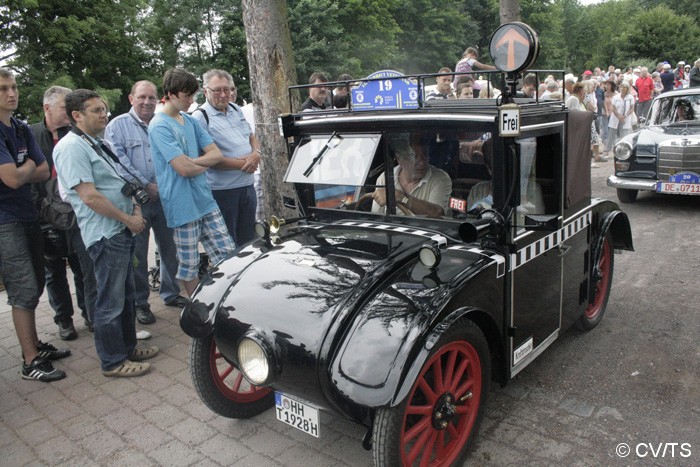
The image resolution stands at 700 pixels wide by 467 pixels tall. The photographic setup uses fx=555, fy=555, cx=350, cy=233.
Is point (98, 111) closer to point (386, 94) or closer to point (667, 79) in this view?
point (386, 94)

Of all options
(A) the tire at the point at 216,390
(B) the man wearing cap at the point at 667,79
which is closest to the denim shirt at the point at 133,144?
(A) the tire at the point at 216,390

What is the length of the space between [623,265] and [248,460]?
4914 mm

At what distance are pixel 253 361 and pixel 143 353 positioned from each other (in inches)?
85.5

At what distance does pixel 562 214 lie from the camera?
3.78 m

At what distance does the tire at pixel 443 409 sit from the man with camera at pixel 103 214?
96.4 inches

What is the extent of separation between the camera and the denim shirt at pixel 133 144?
16.6 ft

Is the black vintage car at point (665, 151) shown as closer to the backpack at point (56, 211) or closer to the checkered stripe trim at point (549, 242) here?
the checkered stripe trim at point (549, 242)

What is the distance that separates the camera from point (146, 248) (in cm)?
527

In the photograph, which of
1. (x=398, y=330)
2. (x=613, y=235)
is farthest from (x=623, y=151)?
(x=398, y=330)

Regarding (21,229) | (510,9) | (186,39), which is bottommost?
(21,229)

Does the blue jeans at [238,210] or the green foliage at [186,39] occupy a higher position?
the green foliage at [186,39]

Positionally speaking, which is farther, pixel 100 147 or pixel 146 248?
pixel 146 248

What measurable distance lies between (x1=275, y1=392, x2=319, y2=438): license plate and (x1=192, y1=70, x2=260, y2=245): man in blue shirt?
271cm

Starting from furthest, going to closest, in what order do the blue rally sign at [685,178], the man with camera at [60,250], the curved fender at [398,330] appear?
the blue rally sign at [685,178] → the man with camera at [60,250] → the curved fender at [398,330]
